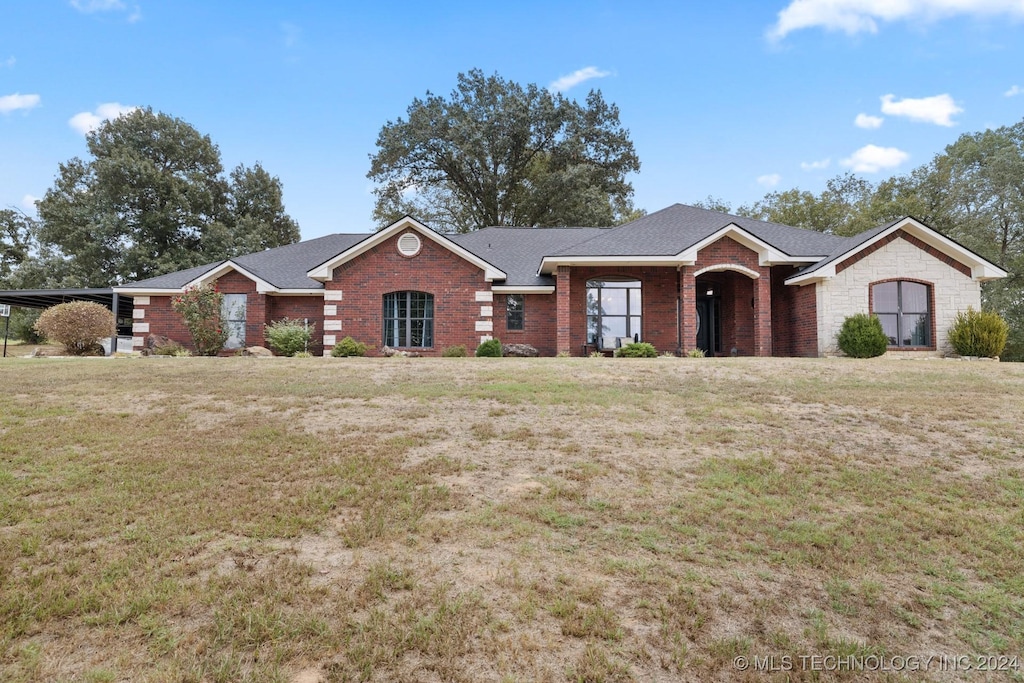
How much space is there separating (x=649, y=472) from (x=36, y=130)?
33941 millimetres

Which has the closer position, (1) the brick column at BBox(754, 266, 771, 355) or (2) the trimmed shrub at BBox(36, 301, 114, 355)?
(1) the brick column at BBox(754, 266, 771, 355)

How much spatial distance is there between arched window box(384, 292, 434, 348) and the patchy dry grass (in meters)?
10.3

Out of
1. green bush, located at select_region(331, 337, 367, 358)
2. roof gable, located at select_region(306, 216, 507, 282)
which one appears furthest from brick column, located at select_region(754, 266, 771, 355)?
green bush, located at select_region(331, 337, 367, 358)

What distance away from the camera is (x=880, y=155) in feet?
126

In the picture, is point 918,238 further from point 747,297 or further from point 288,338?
point 288,338

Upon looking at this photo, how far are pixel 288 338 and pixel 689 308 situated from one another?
13896mm

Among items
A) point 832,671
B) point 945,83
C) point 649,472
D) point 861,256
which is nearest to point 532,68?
point 945,83

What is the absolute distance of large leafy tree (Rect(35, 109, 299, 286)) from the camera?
36.7 m

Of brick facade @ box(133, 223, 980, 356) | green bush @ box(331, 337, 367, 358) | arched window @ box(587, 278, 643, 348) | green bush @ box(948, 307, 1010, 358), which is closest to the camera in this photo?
green bush @ box(948, 307, 1010, 358)

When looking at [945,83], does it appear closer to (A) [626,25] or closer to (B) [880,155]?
(A) [626,25]

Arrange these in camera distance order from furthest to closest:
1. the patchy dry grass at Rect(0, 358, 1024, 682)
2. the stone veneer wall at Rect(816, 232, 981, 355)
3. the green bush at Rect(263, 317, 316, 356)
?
the green bush at Rect(263, 317, 316, 356), the stone veneer wall at Rect(816, 232, 981, 355), the patchy dry grass at Rect(0, 358, 1024, 682)

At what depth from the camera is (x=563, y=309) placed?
18.7m

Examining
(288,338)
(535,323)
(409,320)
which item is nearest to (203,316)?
(288,338)

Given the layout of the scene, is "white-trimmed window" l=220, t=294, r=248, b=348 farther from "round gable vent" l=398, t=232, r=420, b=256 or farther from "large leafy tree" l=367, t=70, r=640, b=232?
"large leafy tree" l=367, t=70, r=640, b=232
